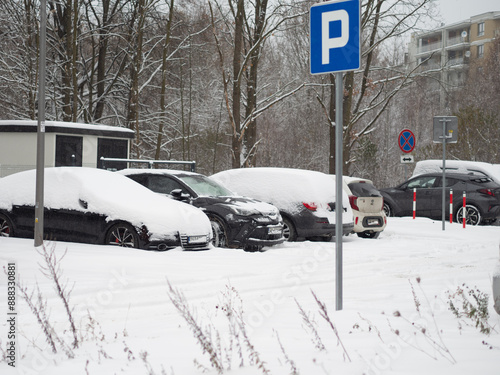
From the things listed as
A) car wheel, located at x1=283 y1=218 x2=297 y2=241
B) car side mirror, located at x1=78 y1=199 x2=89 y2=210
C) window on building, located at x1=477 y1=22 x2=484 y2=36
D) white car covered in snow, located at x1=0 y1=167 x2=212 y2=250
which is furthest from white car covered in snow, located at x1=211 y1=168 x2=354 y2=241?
window on building, located at x1=477 y1=22 x2=484 y2=36

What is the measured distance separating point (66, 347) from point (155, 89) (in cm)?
2713

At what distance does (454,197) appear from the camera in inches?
784

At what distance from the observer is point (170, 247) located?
11375 millimetres

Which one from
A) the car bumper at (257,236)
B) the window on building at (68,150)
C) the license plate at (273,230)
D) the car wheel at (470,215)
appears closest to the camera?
the car bumper at (257,236)

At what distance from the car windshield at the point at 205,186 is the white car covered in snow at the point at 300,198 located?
1.16 meters

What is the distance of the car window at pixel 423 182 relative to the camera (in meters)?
20.6

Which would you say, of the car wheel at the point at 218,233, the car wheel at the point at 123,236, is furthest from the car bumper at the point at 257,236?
the car wheel at the point at 123,236

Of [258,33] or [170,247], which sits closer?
[170,247]

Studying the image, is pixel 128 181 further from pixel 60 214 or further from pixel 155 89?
pixel 155 89

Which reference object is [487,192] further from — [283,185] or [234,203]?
[234,203]

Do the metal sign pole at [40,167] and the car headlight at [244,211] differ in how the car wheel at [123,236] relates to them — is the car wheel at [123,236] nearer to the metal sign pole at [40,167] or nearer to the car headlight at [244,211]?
the metal sign pole at [40,167]

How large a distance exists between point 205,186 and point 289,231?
205 cm

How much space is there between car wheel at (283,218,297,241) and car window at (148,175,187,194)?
2352mm

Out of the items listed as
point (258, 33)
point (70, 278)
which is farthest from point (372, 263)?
point (258, 33)
